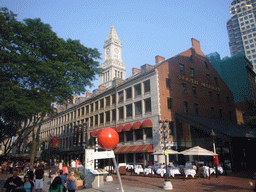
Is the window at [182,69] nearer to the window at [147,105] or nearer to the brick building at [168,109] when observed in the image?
the brick building at [168,109]

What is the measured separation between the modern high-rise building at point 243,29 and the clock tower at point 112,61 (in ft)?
213

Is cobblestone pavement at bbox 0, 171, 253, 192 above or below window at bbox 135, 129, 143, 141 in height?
below

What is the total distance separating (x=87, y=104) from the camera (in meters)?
46.4

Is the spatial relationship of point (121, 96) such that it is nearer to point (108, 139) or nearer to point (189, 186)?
point (189, 186)

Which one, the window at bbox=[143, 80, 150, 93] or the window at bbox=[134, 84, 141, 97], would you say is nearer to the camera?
the window at bbox=[143, 80, 150, 93]

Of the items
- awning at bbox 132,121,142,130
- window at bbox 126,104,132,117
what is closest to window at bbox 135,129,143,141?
awning at bbox 132,121,142,130

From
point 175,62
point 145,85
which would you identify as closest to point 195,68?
point 175,62

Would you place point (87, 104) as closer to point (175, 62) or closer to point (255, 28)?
point (175, 62)

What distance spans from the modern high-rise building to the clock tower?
6492 cm

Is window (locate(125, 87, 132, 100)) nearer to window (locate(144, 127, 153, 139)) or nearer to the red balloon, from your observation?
window (locate(144, 127, 153, 139))

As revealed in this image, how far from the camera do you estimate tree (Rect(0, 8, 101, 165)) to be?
64.8 feet

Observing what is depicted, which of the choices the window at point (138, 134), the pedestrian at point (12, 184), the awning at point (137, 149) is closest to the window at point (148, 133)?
the window at point (138, 134)

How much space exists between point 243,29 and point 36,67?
119 meters

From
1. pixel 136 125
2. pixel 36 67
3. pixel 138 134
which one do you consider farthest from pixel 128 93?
pixel 36 67
